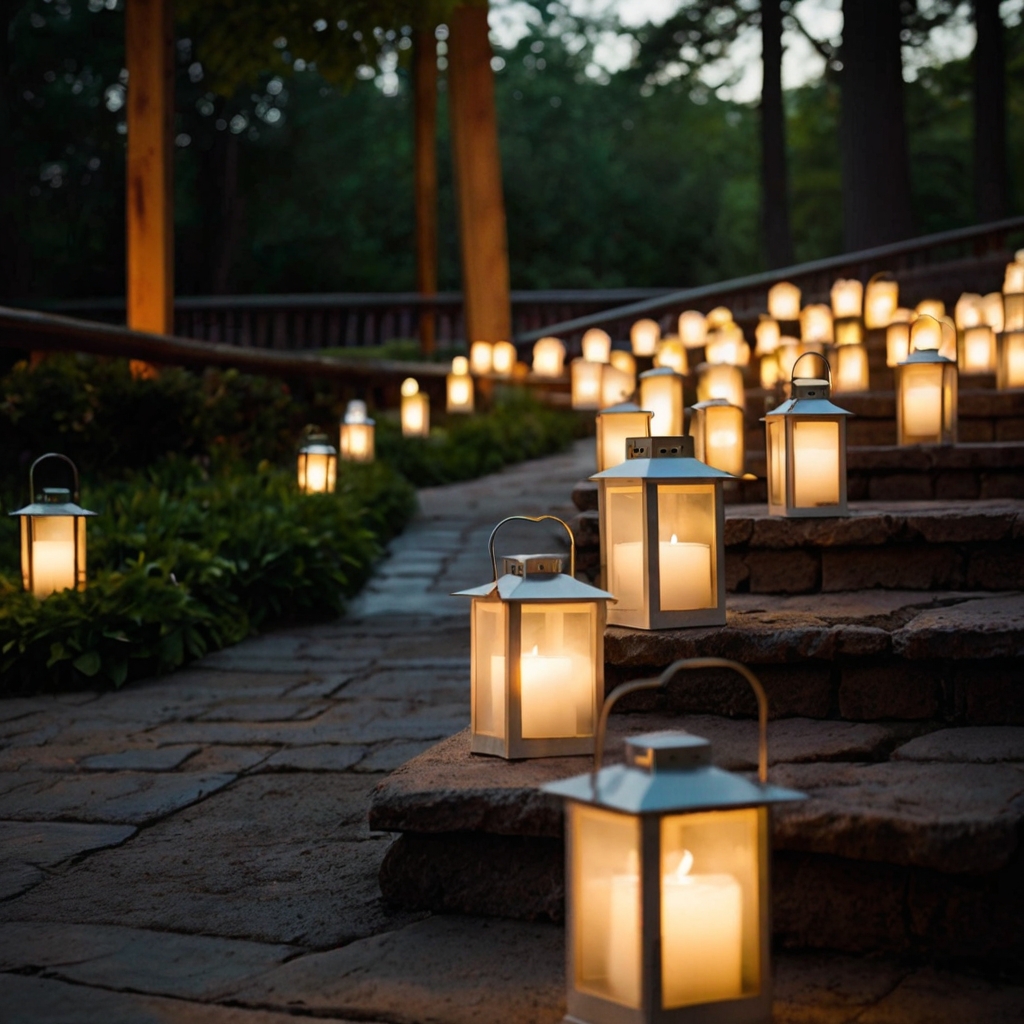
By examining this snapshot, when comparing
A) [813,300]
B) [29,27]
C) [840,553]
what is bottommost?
[840,553]

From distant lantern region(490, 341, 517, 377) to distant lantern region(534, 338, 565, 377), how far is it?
25 cm

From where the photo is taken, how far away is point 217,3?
9852mm

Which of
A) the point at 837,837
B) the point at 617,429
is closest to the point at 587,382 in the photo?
the point at 617,429

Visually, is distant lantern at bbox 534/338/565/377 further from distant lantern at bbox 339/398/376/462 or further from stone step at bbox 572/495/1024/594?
stone step at bbox 572/495/1024/594

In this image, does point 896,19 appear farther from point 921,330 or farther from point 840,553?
point 840,553

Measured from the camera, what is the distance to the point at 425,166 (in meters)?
14.4

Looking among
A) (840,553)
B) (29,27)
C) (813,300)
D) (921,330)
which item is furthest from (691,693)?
(29,27)

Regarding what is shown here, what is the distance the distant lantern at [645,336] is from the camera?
37.1 ft

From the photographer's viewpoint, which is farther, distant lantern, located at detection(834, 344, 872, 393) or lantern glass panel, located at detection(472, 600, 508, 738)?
distant lantern, located at detection(834, 344, 872, 393)

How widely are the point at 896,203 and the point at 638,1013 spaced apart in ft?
40.0

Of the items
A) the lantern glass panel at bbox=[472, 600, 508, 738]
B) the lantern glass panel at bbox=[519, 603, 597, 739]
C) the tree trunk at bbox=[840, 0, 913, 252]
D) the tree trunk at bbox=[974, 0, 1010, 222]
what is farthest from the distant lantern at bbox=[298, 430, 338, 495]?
the tree trunk at bbox=[974, 0, 1010, 222]

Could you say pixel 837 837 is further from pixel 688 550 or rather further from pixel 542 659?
pixel 688 550

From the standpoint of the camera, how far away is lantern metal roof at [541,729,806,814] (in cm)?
178

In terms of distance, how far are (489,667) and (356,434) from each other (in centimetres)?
654
